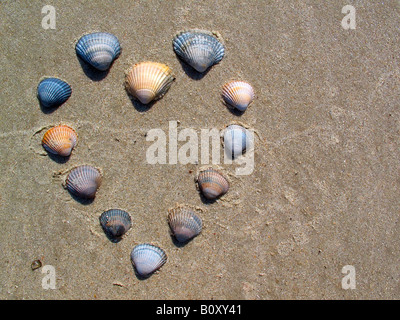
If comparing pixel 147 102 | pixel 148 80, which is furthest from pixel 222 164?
pixel 148 80

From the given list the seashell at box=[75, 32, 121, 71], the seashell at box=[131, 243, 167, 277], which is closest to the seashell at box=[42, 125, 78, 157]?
the seashell at box=[75, 32, 121, 71]

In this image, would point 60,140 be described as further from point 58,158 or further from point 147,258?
point 147,258

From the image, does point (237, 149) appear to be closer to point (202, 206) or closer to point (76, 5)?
point (202, 206)

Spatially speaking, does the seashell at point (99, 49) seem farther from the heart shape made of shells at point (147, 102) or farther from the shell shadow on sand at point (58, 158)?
the shell shadow on sand at point (58, 158)

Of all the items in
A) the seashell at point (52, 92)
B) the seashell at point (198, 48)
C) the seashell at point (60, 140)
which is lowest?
the seashell at point (60, 140)

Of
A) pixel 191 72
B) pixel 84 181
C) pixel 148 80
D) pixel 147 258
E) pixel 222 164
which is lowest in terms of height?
pixel 147 258

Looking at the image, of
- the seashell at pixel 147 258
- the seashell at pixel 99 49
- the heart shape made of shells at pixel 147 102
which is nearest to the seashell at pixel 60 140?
the heart shape made of shells at pixel 147 102
